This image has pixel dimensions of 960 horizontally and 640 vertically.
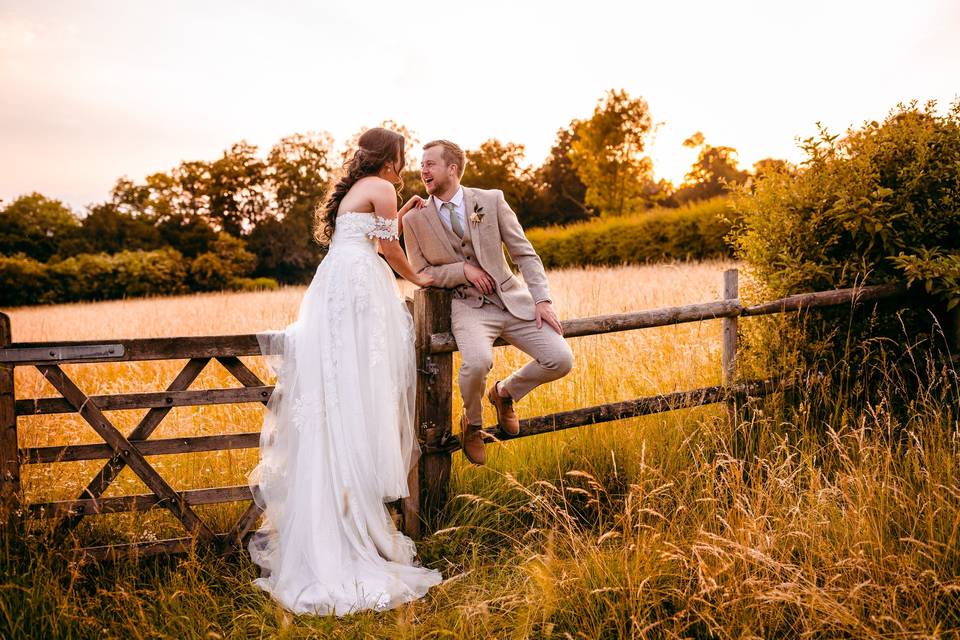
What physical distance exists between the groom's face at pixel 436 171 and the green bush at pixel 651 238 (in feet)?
48.8

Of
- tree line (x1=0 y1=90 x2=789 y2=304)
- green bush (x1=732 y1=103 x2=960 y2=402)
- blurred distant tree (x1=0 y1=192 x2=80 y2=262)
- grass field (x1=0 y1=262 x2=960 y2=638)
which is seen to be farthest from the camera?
blurred distant tree (x1=0 y1=192 x2=80 y2=262)

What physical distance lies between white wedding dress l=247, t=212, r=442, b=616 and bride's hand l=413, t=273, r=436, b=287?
0.24 meters

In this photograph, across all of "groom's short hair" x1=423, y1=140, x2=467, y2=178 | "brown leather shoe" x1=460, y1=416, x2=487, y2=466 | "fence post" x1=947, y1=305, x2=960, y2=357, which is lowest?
"brown leather shoe" x1=460, y1=416, x2=487, y2=466

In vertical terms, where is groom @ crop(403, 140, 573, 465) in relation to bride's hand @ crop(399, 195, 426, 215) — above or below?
below

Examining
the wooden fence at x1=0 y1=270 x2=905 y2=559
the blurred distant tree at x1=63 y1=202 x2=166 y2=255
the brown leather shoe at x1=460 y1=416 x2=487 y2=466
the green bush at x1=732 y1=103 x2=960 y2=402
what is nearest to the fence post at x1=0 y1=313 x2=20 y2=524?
the wooden fence at x1=0 y1=270 x2=905 y2=559

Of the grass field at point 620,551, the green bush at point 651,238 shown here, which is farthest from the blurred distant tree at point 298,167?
the grass field at point 620,551

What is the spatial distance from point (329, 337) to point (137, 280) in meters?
28.9

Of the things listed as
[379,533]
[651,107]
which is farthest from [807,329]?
[651,107]

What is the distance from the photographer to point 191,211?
39938 millimetres

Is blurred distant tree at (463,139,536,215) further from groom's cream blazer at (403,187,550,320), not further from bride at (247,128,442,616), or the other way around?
bride at (247,128,442,616)

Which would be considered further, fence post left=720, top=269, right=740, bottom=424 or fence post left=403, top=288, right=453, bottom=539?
fence post left=720, top=269, right=740, bottom=424

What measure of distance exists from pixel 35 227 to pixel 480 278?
41.2 metres

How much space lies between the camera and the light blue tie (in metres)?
4.05

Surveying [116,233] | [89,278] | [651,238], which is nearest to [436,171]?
[651,238]
